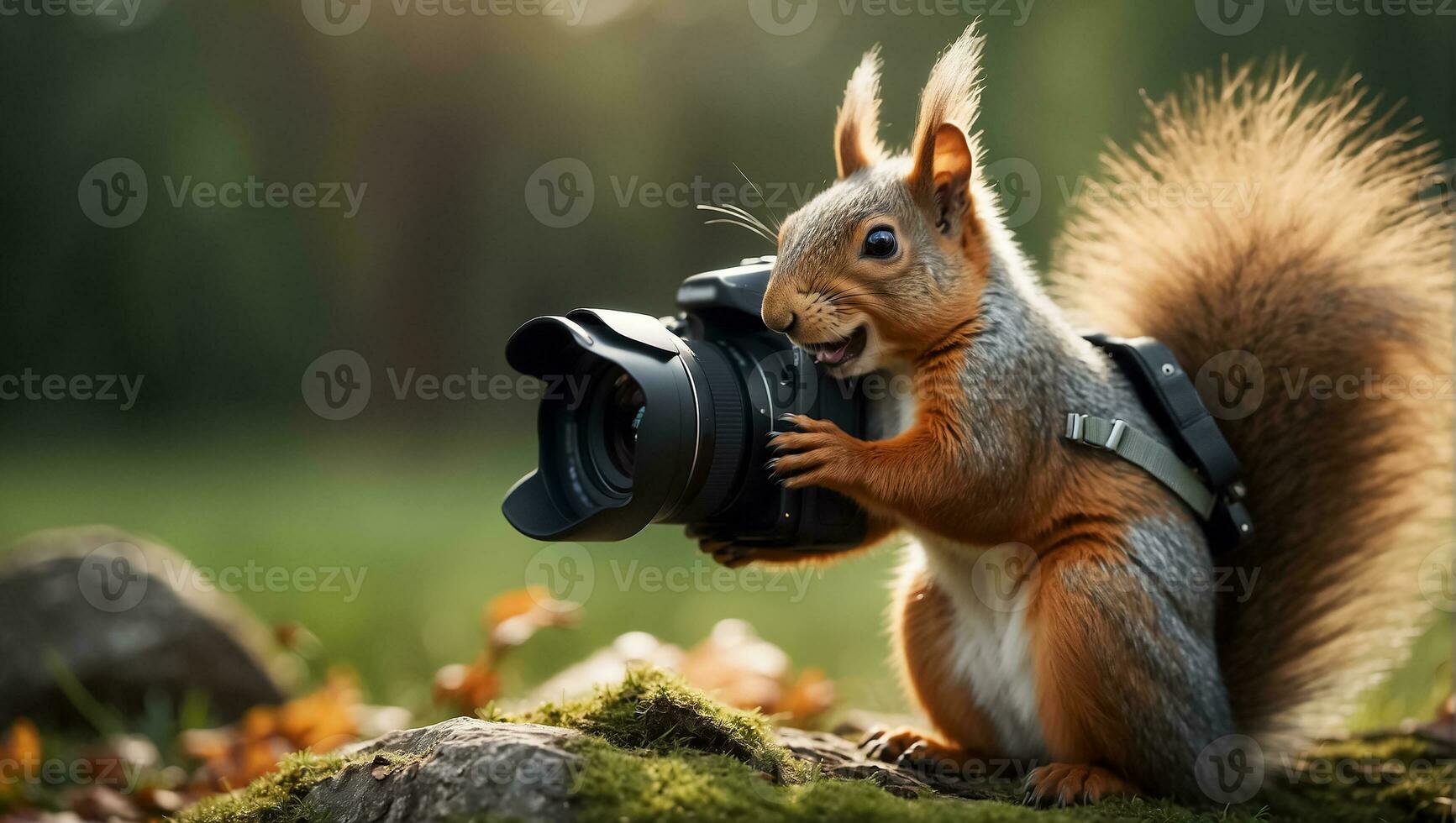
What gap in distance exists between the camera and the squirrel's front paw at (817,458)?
192 centimetres

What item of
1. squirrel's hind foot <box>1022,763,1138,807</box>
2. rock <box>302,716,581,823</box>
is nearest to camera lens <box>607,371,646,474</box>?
rock <box>302,716,581,823</box>

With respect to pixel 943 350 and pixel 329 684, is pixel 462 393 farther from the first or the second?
pixel 943 350

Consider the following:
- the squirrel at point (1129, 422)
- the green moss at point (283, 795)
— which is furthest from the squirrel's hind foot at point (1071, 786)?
the green moss at point (283, 795)

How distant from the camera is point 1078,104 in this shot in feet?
20.0

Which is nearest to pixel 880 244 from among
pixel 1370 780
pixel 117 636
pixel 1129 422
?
pixel 1129 422

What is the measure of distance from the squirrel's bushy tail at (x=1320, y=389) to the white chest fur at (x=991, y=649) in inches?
21.0

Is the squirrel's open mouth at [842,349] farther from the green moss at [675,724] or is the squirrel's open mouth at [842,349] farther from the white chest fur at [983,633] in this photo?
the green moss at [675,724]

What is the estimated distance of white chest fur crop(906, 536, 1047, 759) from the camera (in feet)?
6.77

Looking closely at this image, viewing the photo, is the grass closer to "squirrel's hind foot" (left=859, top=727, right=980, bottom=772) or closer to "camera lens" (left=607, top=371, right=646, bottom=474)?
"squirrel's hind foot" (left=859, top=727, right=980, bottom=772)

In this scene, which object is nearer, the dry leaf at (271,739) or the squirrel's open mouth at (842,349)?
the squirrel's open mouth at (842,349)

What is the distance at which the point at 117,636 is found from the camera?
3.18 meters

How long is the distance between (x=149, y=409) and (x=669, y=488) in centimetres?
706

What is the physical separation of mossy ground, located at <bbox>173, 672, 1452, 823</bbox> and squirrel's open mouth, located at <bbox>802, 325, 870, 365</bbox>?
604 millimetres

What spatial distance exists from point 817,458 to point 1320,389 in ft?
3.78
